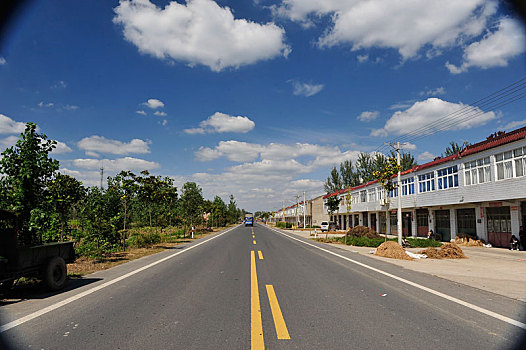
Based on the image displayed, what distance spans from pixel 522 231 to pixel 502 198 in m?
2.59

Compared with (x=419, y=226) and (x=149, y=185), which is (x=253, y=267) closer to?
(x=149, y=185)

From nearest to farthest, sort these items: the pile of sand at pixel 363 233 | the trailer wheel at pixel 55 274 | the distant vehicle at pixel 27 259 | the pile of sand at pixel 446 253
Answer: the distant vehicle at pixel 27 259
the trailer wheel at pixel 55 274
the pile of sand at pixel 446 253
the pile of sand at pixel 363 233

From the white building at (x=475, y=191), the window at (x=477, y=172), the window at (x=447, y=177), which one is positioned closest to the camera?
the white building at (x=475, y=191)

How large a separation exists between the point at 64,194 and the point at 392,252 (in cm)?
1544

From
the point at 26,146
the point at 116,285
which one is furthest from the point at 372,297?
the point at 26,146

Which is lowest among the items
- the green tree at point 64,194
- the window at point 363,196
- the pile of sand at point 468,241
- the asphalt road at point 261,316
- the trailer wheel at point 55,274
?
the pile of sand at point 468,241

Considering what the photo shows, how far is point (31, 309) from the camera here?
6.03 metres

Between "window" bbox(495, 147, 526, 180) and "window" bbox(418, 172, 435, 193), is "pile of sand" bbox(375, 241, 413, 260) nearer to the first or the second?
"window" bbox(495, 147, 526, 180)

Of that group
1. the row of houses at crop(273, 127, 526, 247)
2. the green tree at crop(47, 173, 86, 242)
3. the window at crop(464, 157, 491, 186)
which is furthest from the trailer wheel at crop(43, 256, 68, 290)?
the window at crop(464, 157, 491, 186)

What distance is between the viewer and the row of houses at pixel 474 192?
20.6 meters

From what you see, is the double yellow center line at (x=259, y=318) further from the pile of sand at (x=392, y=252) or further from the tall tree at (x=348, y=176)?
the tall tree at (x=348, y=176)

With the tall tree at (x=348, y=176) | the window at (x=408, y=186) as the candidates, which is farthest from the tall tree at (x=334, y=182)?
the window at (x=408, y=186)

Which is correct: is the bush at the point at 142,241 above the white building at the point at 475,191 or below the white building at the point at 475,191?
below

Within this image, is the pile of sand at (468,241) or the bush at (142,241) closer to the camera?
the bush at (142,241)
